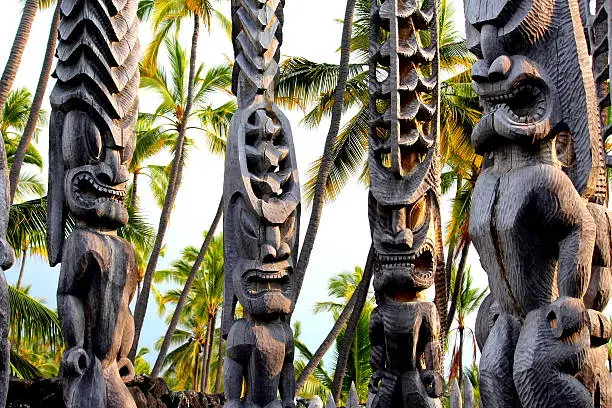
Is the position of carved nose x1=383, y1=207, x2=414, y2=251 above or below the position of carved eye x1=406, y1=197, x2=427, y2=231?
below

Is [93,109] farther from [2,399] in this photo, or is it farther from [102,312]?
[2,399]

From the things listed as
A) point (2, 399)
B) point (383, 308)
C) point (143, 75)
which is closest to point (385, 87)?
point (383, 308)

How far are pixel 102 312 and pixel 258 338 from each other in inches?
39.4

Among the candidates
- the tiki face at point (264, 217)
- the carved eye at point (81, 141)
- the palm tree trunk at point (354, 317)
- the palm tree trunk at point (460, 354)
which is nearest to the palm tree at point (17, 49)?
the palm tree trunk at point (354, 317)

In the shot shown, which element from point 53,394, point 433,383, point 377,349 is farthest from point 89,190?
point 53,394

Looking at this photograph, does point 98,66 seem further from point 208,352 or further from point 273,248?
point 208,352

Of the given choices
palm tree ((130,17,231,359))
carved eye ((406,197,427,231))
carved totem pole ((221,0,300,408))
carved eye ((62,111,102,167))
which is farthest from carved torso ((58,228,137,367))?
palm tree ((130,17,231,359))

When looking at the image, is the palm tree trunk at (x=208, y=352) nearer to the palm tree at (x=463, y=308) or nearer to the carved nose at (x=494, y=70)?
the palm tree at (x=463, y=308)

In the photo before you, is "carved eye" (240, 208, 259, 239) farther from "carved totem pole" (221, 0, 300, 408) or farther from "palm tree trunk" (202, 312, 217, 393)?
"palm tree trunk" (202, 312, 217, 393)

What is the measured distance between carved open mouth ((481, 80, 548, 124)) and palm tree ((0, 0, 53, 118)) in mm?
10010

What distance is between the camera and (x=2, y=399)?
5.09 meters

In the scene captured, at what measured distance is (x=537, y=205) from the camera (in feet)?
14.6

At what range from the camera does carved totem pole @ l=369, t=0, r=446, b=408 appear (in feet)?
20.7

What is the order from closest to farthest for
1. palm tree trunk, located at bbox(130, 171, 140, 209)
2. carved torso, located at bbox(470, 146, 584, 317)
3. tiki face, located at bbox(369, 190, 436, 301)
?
carved torso, located at bbox(470, 146, 584, 317)
tiki face, located at bbox(369, 190, 436, 301)
palm tree trunk, located at bbox(130, 171, 140, 209)
